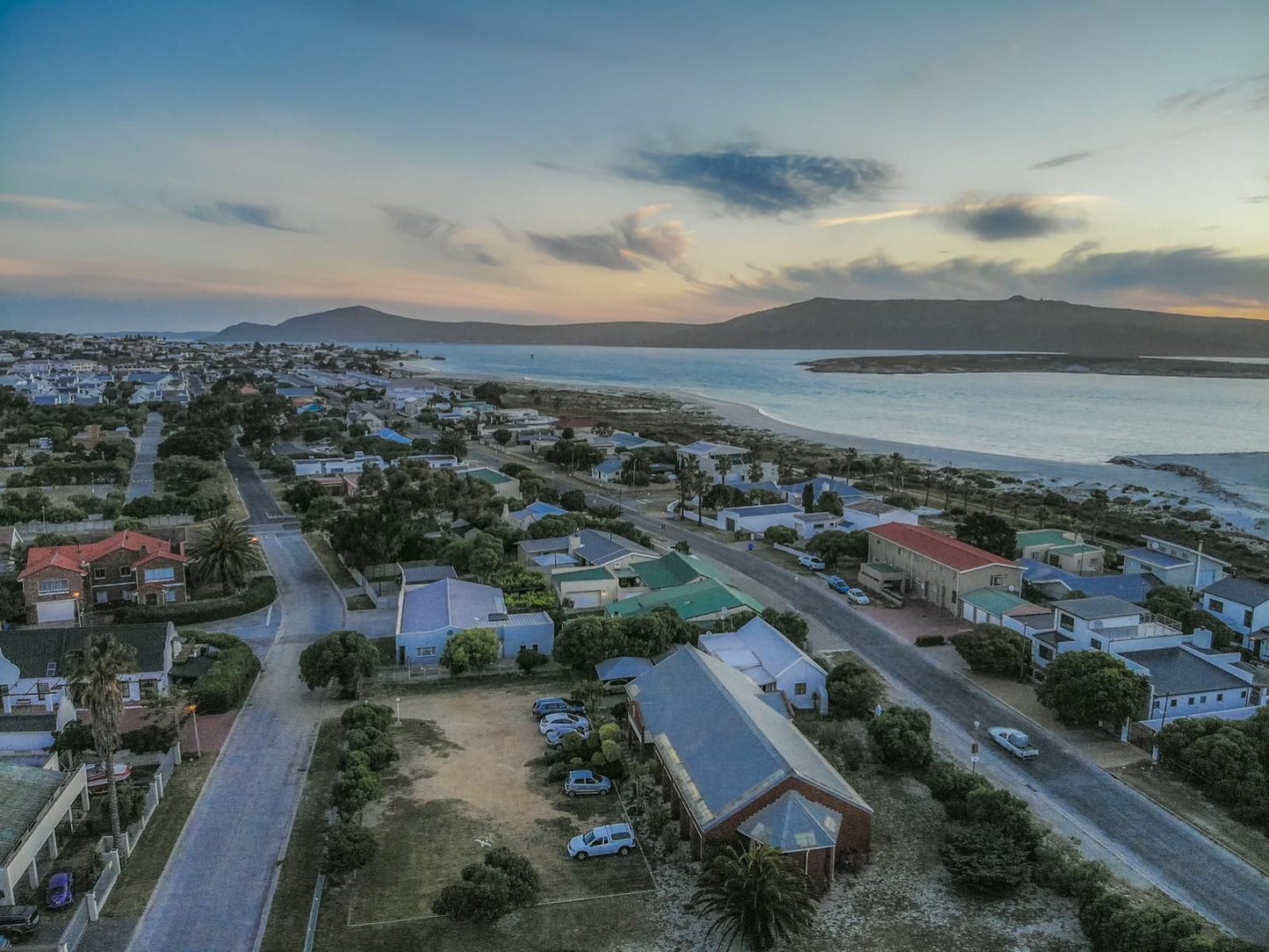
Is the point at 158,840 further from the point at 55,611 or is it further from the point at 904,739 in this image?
the point at 904,739

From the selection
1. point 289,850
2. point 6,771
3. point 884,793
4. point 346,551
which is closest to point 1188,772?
point 884,793

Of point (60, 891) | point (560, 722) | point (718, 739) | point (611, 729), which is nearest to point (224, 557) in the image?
point (560, 722)

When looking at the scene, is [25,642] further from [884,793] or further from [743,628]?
[884,793]

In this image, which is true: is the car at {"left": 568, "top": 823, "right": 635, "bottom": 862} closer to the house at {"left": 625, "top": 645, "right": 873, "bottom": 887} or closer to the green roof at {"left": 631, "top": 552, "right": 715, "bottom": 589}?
the house at {"left": 625, "top": 645, "right": 873, "bottom": 887}

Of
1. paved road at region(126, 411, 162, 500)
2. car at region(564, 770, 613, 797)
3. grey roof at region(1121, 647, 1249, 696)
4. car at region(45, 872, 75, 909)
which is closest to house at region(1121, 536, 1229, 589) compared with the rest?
grey roof at region(1121, 647, 1249, 696)

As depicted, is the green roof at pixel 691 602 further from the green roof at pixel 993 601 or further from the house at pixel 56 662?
the house at pixel 56 662
